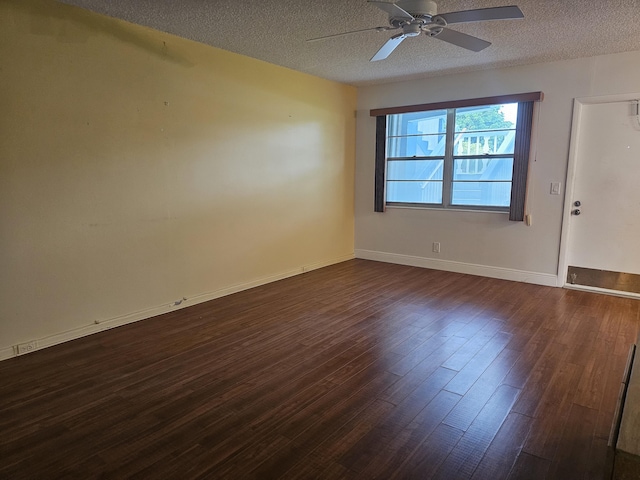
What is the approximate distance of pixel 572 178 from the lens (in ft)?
14.5

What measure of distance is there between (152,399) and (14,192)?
5.61 ft

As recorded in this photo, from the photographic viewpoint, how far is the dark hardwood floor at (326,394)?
1.83 metres

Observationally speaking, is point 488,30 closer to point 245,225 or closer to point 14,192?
point 245,225

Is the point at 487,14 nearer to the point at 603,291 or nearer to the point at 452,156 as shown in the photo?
the point at 452,156

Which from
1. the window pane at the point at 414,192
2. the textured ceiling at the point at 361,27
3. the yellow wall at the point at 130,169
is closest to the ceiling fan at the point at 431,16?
the textured ceiling at the point at 361,27

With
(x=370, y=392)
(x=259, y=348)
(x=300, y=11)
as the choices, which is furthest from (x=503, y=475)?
(x=300, y=11)

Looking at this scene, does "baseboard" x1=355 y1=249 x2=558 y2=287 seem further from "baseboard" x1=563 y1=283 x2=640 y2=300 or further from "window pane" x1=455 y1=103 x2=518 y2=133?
"window pane" x1=455 y1=103 x2=518 y2=133

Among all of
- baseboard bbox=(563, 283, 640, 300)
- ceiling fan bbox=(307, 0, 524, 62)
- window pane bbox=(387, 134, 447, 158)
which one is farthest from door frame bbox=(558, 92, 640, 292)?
ceiling fan bbox=(307, 0, 524, 62)

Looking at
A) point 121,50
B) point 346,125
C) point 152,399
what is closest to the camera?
point 152,399

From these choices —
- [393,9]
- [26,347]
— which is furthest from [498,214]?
[26,347]

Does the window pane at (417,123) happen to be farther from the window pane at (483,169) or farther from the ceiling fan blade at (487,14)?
the ceiling fan blade at (487,14)

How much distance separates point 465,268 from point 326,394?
11.3 feet

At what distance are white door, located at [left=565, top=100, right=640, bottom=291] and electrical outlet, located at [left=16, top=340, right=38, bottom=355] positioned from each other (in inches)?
201

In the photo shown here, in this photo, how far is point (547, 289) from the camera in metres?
4.55
